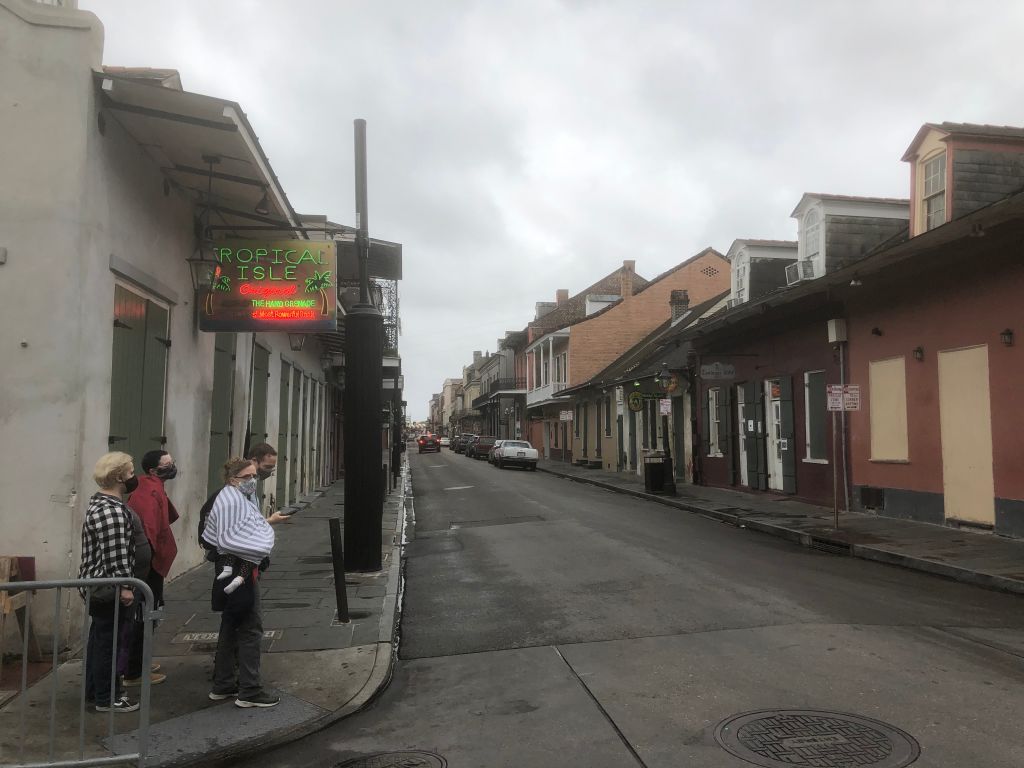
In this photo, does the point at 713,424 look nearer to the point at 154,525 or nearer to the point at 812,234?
the point at 812,234

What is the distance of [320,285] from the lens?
8.45m

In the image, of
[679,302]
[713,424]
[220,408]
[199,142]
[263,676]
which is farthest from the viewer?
[679,302]

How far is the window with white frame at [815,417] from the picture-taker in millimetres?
15961

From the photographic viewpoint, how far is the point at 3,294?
5.80m

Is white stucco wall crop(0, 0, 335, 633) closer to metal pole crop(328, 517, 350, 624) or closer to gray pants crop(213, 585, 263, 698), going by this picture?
gray pants crop(213, 585, 263, 698)

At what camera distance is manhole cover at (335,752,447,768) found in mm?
3910

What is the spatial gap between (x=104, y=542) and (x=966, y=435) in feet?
39.0

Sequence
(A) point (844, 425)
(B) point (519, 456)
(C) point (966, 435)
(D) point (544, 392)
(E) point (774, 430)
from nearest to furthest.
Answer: (C) point (966, 435) < (A) point (844, 425) < (E) point (774, 430) < (B) point (519, 456) < (D) point (544, 392)

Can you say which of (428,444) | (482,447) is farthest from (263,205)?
(428,444)

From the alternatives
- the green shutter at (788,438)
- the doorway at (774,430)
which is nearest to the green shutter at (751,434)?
the doorway at (774,430)

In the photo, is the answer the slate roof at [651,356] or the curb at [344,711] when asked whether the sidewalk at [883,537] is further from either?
Answer: the slate roof at [651,356]

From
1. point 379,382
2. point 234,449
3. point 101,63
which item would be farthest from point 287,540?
point 101,63

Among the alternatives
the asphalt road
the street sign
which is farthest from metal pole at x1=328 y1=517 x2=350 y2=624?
the street sign

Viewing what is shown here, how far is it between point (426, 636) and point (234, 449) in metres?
5.67
